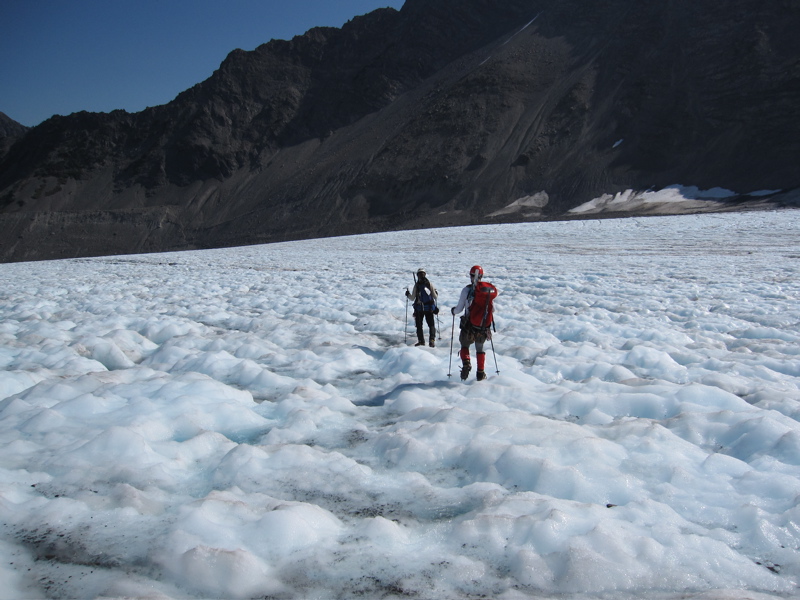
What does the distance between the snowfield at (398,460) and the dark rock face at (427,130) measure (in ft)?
205

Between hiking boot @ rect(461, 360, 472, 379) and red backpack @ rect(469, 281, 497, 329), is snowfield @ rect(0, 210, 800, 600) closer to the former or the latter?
hiking boot @ rect(461, 360, 472, 379)

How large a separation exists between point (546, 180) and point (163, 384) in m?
79.6

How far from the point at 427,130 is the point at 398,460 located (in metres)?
95.6

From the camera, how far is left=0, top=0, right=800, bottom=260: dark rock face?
254 feet

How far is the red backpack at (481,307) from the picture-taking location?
299 inches

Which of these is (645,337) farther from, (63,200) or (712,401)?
(63,200)

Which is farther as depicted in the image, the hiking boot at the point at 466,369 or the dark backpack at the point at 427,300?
the dark backpack at the point at 427,300

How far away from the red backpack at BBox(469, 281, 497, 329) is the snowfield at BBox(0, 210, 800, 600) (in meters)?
0.86

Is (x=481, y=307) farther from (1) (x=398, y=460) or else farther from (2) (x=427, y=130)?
(2) (x=427, y=130)

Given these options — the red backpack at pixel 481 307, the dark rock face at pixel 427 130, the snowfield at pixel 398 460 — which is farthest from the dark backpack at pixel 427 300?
the dark rock face at pixel 427 130

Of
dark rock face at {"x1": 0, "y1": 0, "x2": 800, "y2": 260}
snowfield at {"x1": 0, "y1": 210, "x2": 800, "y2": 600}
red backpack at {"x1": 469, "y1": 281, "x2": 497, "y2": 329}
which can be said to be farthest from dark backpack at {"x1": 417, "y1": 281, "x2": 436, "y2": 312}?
dark rock face at {"x1": 0, "y1": 0, "x2": 800, "y2": 260}

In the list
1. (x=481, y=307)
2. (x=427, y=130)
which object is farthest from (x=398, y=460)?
(x=427, y=130)

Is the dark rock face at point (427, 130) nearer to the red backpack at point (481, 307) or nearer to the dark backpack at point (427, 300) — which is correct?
the dark backpack at point (427, 300)

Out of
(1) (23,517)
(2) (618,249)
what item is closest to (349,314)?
(1) (23,517)
